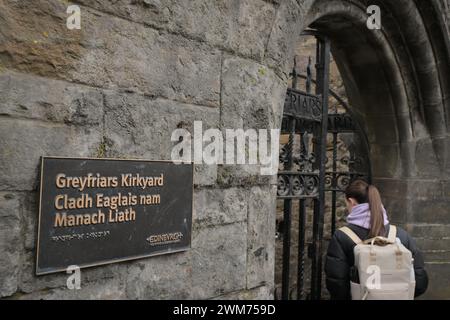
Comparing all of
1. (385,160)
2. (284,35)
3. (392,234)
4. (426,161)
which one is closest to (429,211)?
(426,161)

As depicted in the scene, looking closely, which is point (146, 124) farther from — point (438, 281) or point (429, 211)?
point (438, 281)

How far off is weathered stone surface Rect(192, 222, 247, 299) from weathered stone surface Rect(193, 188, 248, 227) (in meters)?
0.04

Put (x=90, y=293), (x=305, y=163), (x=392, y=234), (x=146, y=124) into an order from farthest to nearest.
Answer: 1. (x=305, y=163)
2. (x=392, y=234)
3. (x=146, y=124)
4. (x=90, y=293)

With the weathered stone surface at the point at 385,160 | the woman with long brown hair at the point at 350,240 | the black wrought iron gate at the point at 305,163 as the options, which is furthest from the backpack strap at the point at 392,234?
the weathered stone surface at the point at 385,160

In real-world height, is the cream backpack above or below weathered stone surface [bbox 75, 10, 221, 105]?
below

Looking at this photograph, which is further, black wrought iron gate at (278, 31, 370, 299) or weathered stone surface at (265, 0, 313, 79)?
black wrought iron gate at (278, 31, 370, 299)

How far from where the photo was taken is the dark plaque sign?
1.45 meters

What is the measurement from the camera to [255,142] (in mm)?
2178

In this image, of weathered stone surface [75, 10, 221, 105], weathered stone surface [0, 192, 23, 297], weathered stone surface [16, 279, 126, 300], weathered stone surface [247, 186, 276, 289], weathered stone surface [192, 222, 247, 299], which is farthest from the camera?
weathered stone surface [247, 186, 276, 289]

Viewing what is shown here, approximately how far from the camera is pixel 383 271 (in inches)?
96.8

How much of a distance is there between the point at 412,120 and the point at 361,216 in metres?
1.97

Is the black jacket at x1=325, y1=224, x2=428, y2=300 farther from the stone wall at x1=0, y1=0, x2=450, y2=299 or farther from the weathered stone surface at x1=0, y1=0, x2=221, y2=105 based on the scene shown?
the weathered stone surface at x1=0, y1=0, x2=221, y2=105

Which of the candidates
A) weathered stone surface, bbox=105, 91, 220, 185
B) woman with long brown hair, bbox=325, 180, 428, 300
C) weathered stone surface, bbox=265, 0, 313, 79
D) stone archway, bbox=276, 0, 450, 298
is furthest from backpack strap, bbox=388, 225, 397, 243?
stone archway, bbox=276, 0, 450, 298

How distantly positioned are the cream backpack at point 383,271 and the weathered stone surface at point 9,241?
73.5 inches
